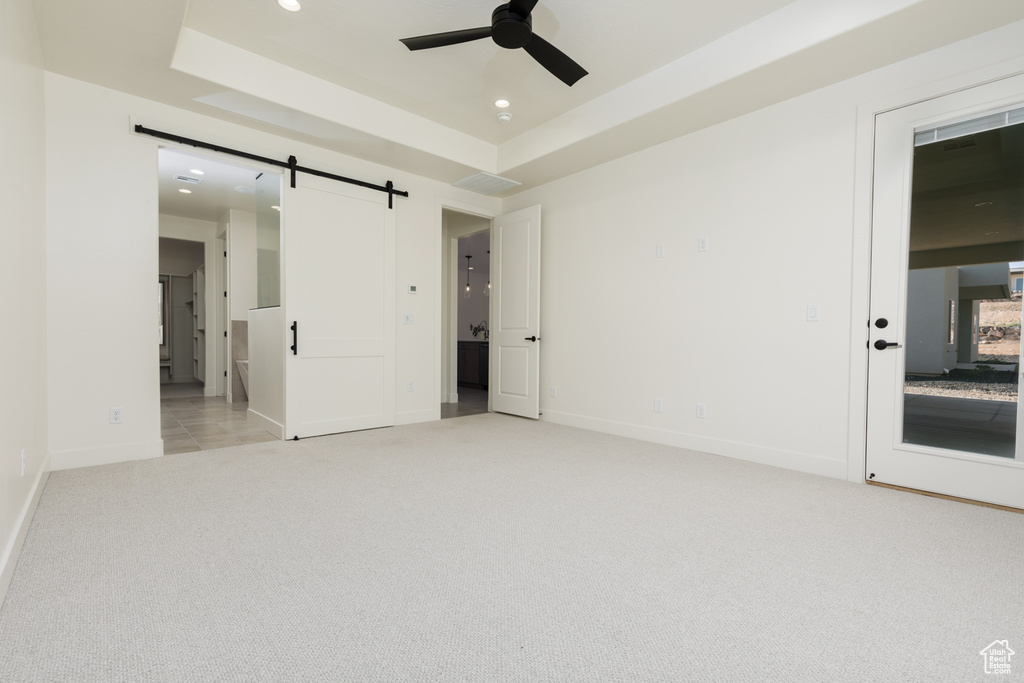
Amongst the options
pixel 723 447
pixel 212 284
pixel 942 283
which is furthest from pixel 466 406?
pixel 942 283

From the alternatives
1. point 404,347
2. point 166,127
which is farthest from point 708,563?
point 166,127

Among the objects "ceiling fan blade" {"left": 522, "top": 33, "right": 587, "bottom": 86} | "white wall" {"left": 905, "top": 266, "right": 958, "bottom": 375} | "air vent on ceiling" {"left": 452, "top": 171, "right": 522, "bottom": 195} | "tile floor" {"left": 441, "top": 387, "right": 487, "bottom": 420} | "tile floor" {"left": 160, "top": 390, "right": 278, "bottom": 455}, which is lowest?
"tile floor" {"left": 441, "top": 387, "right": 487, "bottom": 420}

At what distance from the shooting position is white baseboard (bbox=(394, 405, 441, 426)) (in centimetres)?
497

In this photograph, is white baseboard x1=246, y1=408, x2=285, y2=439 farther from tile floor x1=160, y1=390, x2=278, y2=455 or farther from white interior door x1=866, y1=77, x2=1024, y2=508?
white interior door x1=866, y1=77, x2=1024, y2=508

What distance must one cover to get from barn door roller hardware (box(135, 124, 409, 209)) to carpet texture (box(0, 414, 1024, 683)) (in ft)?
8.06

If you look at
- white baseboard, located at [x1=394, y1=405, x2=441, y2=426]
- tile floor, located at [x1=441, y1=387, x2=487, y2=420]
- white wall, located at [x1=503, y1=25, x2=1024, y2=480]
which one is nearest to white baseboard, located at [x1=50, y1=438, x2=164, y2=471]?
white baseboard, located at [x1=394, y1=405, x2=441, y2=426]

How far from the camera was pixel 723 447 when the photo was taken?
3791 millimetres

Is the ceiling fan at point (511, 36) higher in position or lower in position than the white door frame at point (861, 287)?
higher

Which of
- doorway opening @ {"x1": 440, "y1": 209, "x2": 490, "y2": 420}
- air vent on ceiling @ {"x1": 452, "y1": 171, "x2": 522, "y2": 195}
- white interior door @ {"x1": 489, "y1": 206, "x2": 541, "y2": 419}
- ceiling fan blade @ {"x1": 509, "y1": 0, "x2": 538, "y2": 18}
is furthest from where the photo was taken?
doorway opening @ {"x1": 440, "y1": 209, "x2": 490, "y2": 420}

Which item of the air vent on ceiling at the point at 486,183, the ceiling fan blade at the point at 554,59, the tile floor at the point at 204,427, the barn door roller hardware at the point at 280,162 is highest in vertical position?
the ceiling fan blade at the point at 554,59

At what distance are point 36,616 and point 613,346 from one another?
4116 mm

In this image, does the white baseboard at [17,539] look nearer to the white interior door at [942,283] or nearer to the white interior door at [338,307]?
the white interior door at [338,307]

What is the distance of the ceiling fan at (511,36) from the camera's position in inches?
100

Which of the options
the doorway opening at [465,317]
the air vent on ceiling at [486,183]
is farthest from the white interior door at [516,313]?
the doorway opening at [465,317]
